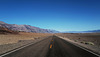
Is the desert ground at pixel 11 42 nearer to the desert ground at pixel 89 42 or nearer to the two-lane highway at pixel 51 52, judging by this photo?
the two-lane highway at pixel 51 52

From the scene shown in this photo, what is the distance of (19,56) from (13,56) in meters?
0.43

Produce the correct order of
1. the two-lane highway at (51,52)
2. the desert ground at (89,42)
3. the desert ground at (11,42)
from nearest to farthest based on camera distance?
the two-lane highway at (51,52)
the desert ground at (11,42)
the desert ground at (89,42)

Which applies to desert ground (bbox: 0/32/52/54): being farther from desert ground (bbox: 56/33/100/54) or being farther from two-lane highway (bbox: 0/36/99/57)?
desert ground (bbox: 56/33/100/54)

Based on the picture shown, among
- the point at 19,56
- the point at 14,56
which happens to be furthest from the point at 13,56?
the point at 19,56

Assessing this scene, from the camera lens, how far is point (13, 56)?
19.0ft

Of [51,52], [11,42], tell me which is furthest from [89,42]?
[11,42]

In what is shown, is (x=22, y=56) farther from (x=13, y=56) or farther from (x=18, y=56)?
(x=13, y=56)

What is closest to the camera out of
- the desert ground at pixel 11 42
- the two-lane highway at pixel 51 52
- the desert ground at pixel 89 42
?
the two-lane highway at pixel 51 52

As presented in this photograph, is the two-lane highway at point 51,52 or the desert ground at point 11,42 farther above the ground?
the two-lane highway at point 51,52

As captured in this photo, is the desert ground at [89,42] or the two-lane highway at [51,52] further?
the desert ground at [89,42]

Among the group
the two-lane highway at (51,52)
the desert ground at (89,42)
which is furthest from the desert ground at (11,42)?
the desert ground at (89,42)

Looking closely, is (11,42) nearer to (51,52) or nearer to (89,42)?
(51,52)

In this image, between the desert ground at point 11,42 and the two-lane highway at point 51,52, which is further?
the desert ground at point 11,42

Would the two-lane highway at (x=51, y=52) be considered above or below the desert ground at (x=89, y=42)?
above
